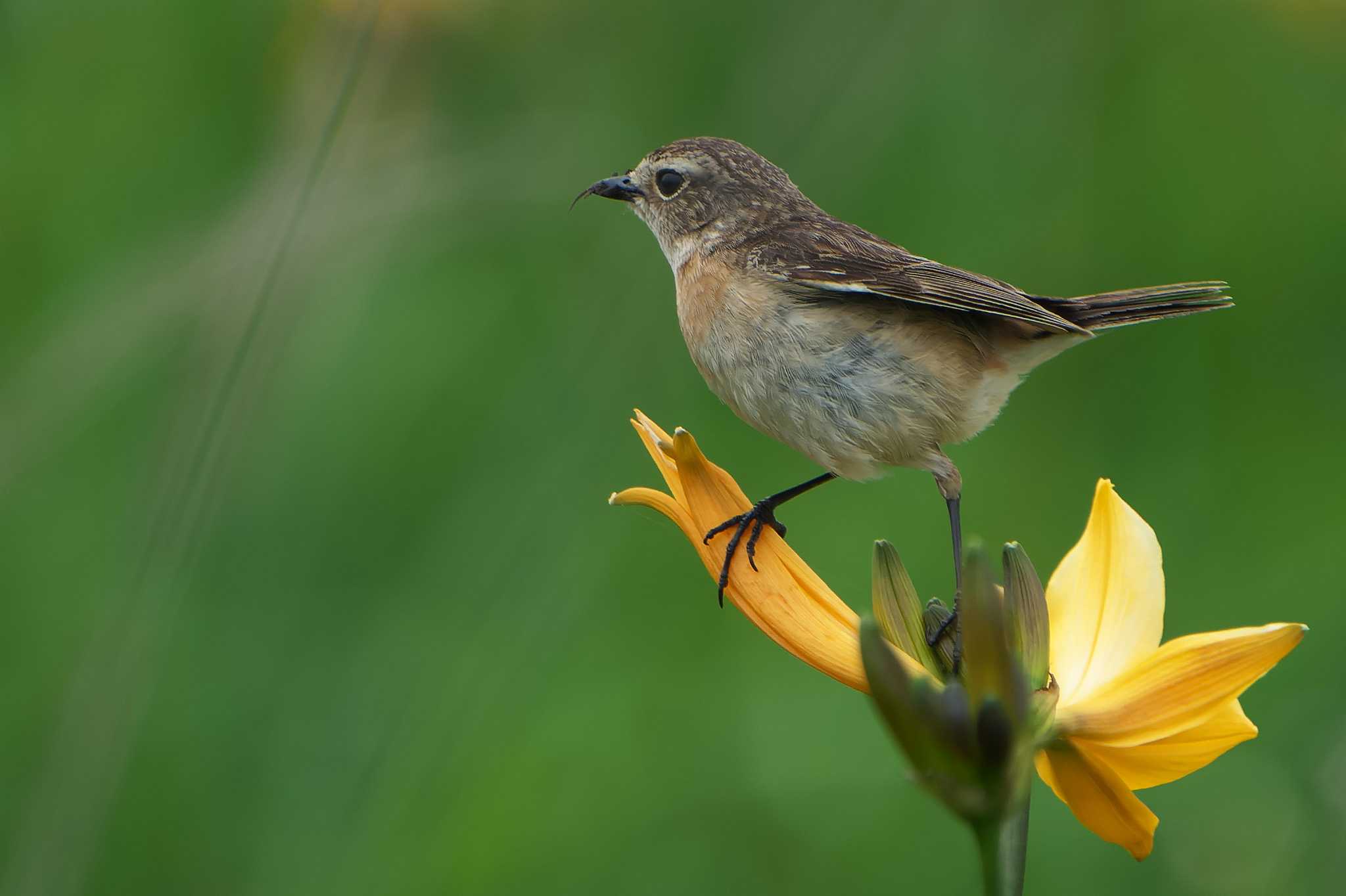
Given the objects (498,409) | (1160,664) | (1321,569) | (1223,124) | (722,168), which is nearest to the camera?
(1160,664)

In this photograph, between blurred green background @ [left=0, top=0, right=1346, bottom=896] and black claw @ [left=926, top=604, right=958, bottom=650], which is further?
blurred green background @ [left=0, top=0, right=1346, bottom=896]

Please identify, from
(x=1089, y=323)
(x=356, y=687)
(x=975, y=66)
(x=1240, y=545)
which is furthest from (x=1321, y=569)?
(x=356, y=687)

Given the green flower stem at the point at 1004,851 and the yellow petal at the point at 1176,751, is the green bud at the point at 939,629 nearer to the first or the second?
the yellow petal at the point at 1176,751

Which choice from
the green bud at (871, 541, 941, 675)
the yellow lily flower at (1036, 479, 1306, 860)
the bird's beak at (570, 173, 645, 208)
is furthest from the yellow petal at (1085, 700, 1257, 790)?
the bird's beak at (570, 173, 645, 208)

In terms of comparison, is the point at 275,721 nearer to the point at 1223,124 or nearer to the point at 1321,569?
the point at 1321,569

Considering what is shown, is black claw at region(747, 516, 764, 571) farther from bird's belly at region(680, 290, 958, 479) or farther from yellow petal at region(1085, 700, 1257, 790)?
bird's belly at region(680, 290, 958, 479)

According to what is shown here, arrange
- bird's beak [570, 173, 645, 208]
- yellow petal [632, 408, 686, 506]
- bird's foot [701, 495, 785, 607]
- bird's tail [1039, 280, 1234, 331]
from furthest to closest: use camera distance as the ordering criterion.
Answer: bird's beak [570, 173, 645, 208]
bird's tail [1039, 280, 1234, 331]
yellow petal [632, 408, 686, 506]
bird's foot [701, 495, 785, 607]

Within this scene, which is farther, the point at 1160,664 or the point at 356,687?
the point at 356,687

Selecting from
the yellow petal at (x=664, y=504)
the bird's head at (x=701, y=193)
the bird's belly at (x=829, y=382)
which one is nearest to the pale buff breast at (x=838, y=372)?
the bird's belly at (x=829, y=382)
